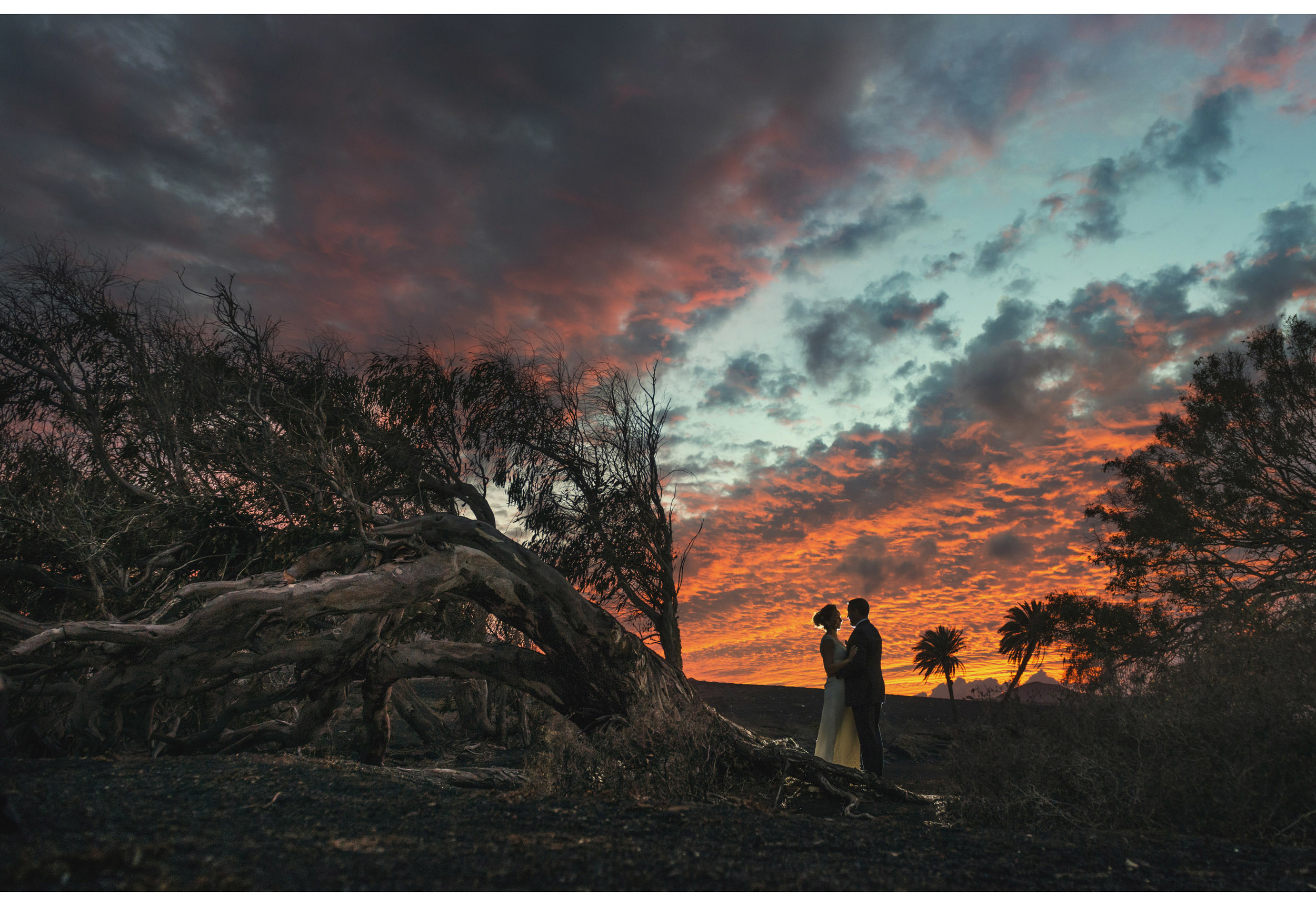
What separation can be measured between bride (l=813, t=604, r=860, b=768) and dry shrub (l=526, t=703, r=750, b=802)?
5.29ft

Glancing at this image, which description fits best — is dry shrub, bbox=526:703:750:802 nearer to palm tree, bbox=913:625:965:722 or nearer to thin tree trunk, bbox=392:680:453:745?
thin tree trunk, bbox=392:680:453:745

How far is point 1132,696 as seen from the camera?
7004 millimetres

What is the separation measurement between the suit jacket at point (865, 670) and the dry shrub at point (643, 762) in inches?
67.0

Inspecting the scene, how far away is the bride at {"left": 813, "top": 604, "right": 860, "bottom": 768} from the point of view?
26.3 feet

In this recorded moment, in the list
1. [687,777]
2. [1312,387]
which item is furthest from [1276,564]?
[687,777]

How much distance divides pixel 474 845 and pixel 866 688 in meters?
Answer: 5.50

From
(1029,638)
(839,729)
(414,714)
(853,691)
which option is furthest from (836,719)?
(1029,638)

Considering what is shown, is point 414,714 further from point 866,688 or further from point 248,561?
point 866,688

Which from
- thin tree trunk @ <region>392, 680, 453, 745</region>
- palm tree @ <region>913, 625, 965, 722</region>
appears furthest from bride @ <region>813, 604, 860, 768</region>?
palm tree @ <region>913, 625, 965, 722</region>

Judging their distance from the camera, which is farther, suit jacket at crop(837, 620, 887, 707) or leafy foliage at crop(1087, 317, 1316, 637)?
leafy foliage at crop(1087, 317, 1316, 637)

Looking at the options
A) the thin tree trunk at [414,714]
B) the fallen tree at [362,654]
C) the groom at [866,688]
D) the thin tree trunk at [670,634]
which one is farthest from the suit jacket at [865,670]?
the thin tree trunk at [414,714]

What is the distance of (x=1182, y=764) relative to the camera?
5.36 meters
